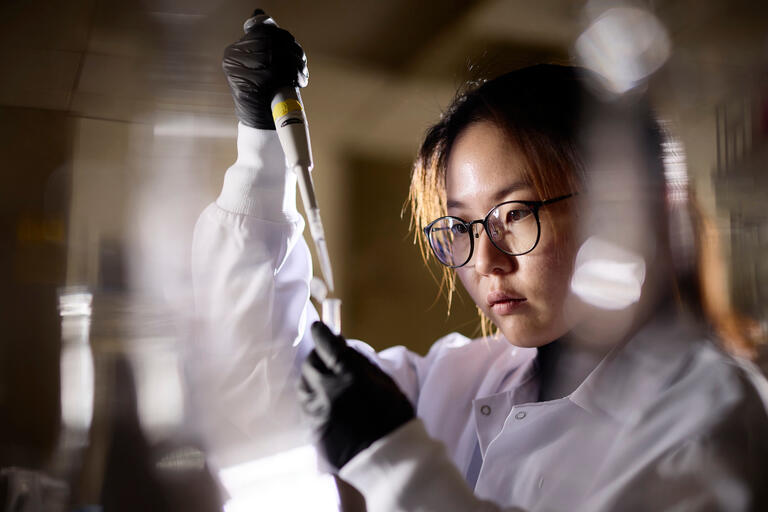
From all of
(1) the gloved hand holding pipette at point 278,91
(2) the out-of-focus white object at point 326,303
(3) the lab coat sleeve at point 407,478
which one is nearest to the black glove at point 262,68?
(1) the gloved hand holding pipette at point 278,91

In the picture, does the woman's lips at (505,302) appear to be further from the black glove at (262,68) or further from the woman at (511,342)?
the black glove at (262,68)

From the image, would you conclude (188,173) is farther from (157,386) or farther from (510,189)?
(510,189)

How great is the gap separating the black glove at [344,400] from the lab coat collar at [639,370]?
0.76ft

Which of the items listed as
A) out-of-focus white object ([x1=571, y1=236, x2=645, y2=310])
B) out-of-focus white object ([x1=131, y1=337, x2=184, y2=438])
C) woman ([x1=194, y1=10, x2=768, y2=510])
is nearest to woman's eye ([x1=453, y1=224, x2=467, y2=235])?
woman ([x1=194, y1=10, x2=768, y2=510])

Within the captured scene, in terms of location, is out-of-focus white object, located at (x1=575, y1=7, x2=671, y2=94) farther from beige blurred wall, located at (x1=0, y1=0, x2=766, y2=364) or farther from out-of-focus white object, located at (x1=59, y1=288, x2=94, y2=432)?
out-of-focus white object, located at (x1=59, y1=288, x2=94, y2=432)

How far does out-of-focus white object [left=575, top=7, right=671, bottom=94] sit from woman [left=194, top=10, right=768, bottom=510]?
5cm

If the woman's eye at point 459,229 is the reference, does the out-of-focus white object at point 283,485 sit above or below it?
below

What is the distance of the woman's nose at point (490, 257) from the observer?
641mm

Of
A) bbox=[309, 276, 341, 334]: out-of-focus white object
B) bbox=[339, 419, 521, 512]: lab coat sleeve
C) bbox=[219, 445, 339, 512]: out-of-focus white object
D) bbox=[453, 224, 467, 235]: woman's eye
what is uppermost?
bbox=[453, 224, 467, 235]: woman's eye

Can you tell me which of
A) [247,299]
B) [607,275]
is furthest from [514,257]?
[247,299]

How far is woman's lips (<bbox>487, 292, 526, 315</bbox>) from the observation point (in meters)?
0.65

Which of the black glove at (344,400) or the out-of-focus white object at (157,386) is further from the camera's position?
the out-of-focus white object at (157,386)

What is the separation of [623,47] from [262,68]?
471mm

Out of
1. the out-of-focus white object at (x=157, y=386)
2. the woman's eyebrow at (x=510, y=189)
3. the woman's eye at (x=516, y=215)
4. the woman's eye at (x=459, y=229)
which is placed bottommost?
the out-of-focus white object at (x=157, y=386)
